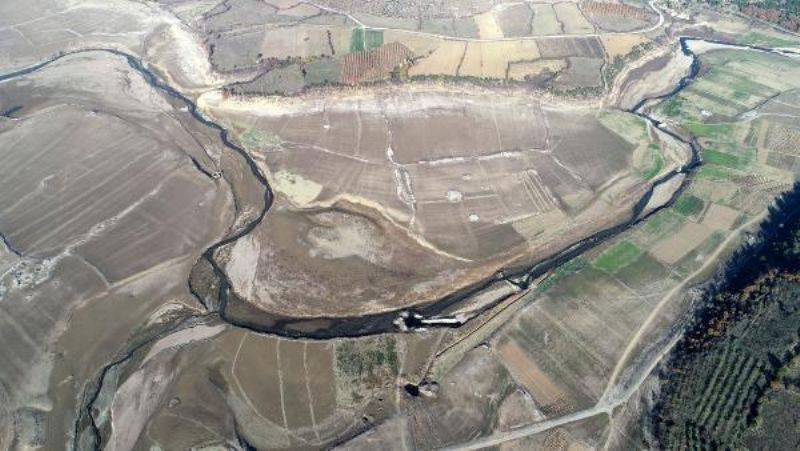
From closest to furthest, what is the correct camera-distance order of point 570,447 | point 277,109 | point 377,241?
point 570,447, point 377,241, point 277,109

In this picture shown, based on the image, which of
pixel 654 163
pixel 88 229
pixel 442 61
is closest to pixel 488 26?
pixel 442 61

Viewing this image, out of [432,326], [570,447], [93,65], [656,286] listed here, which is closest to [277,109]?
[93,65]

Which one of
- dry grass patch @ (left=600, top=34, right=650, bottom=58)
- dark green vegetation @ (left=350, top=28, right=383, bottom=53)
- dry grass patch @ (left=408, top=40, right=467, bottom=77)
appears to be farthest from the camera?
dry grass patch @ (left=600, top=34, right=650, bottom=58)

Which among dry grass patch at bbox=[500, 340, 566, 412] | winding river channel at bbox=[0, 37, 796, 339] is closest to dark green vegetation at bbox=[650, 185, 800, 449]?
dry grass patch at bbox=[500, 340, 566, 412]

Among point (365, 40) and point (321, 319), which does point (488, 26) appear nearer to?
point (365, 40)

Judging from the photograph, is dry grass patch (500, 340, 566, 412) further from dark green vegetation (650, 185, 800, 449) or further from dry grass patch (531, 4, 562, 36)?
dry grass patch (531, 4, 562, 36)

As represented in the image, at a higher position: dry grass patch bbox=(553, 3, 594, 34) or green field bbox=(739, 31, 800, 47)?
dry grass patch bbox=(553, 3, 594, 34)

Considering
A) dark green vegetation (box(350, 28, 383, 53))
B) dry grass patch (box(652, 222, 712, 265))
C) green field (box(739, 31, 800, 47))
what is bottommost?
dry grass patch (box(652, 222, 712, 265))

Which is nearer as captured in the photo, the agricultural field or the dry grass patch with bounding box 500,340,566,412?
the dry grass patch with bounding box 500,340,566,412

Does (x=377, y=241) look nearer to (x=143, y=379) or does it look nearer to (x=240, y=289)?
(x=240, y=289)
